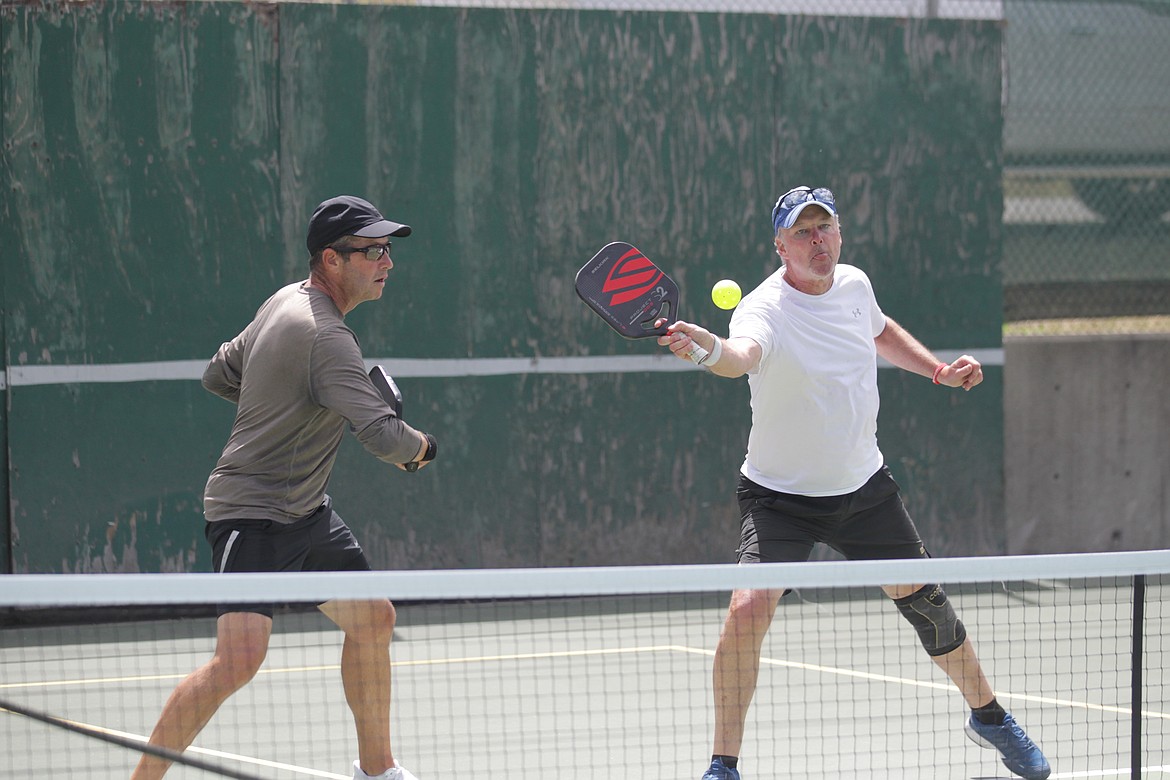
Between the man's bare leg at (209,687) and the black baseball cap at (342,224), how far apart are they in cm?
112

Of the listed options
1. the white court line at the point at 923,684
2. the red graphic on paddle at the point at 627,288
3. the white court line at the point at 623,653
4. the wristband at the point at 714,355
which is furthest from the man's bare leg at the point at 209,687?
the white court line at the point at 923,684

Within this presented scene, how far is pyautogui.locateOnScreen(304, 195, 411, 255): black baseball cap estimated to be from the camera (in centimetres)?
433

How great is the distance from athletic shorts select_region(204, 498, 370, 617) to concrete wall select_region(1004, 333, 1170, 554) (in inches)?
239

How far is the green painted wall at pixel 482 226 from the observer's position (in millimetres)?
8016

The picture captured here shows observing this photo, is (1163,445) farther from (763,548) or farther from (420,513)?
(763,548)

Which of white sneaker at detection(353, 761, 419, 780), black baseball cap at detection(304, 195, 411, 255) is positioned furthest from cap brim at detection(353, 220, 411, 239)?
white sneaker at detection(353, 761, 419, 780)

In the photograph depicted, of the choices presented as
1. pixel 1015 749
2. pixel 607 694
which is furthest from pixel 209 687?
pixel 1015 749

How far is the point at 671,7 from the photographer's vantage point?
28.4 ft

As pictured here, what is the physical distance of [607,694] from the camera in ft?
20.2

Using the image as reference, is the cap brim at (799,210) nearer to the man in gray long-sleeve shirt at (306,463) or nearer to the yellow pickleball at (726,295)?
the yellow pickleball at (726,295)

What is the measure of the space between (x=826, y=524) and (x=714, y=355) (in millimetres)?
823

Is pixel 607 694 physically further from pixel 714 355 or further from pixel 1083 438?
pixel 1083 438

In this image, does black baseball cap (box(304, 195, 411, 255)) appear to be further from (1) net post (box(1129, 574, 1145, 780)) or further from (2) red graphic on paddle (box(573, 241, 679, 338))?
(1) net post (box(1129, 574, 1145, 780))

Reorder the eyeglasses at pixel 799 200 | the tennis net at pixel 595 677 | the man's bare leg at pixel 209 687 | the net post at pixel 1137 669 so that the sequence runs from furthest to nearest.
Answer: the eyeglasses at pixel 799 200 < the man's bare leg at pixel 209 687 < the net post at pixel 1137 669 < the tennis net at pixel 595 677
